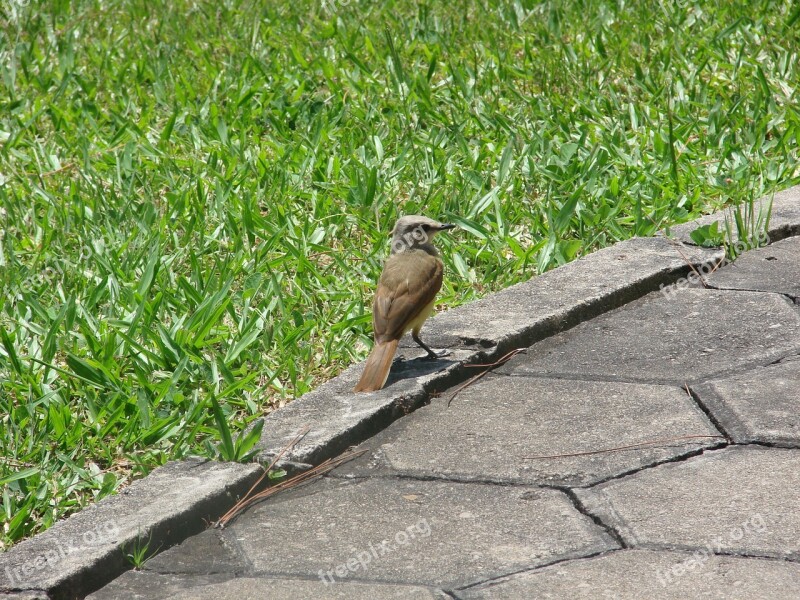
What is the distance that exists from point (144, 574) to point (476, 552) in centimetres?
89

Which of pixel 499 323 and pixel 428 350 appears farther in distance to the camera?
pixel 499 323

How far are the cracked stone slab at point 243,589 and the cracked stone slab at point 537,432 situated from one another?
0.63 meters

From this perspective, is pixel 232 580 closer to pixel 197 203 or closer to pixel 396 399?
pixel 396 399

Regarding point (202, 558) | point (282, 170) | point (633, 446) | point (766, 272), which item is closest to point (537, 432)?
point (633, 446)

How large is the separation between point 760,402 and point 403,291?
1.31 metres

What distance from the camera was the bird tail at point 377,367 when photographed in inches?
160

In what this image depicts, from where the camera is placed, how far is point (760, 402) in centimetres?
395

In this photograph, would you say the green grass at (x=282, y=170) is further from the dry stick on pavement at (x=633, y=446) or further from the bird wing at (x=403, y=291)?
the dry stick on pavement at (x=633, y=446)

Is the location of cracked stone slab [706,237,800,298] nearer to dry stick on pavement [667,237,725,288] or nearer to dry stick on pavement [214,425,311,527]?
dry stick on pavement [667,237,725,288]

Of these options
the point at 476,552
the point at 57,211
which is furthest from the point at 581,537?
the point at 57,211

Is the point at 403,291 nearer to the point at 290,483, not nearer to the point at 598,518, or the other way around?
the point at 290,483

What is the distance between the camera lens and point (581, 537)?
322 centimetres

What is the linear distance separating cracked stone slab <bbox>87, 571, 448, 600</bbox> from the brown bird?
1107mm

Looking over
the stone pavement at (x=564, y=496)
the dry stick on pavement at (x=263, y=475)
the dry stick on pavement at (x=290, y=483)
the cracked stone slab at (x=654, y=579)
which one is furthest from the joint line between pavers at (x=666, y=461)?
the dry stick on pavement at (x=263, y=475)
